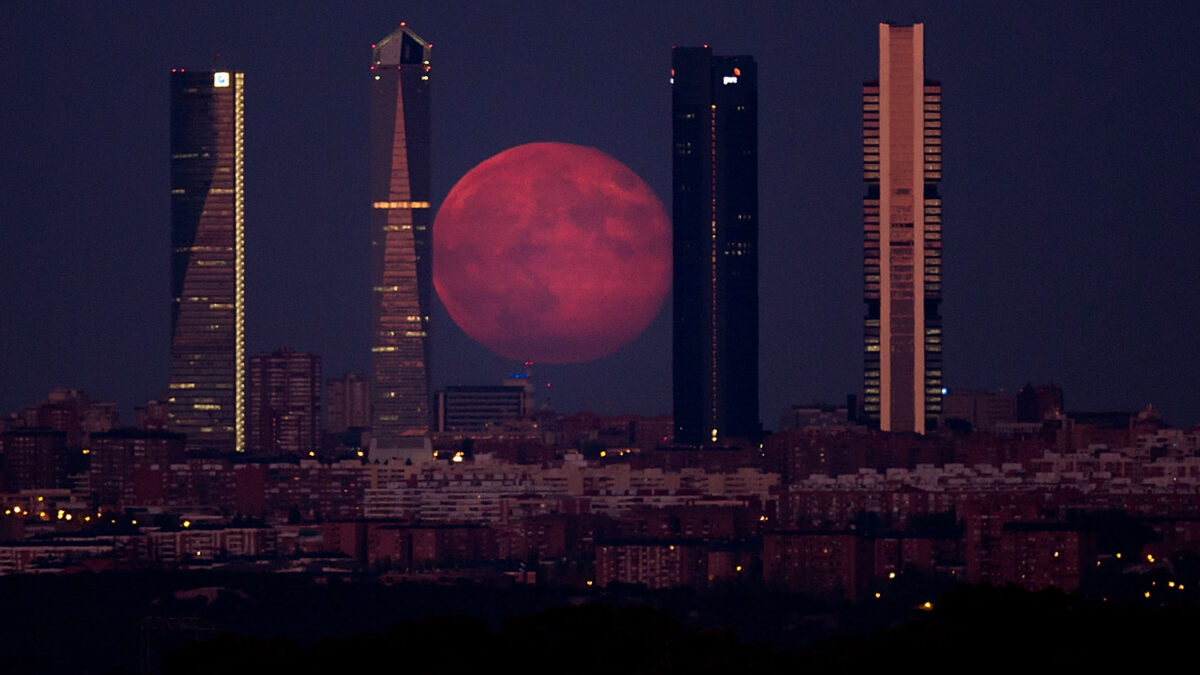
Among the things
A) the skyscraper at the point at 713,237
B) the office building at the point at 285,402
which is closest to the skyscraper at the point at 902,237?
the skyscraper at the point at 713,237

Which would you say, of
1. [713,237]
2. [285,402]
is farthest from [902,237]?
[285,402]

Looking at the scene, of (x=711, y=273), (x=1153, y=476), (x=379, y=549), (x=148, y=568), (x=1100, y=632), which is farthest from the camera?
(x=711, y=273)

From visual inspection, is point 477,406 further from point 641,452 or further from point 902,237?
point 902,237

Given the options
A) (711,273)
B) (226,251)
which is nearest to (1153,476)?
(711,273)

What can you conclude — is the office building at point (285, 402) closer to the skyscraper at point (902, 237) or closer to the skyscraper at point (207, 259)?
the skyscraper at point (207, 259)

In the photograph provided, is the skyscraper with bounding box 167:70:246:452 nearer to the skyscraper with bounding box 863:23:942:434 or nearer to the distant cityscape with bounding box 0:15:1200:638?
the distant cityscape with bounding box 0:15:1200:638

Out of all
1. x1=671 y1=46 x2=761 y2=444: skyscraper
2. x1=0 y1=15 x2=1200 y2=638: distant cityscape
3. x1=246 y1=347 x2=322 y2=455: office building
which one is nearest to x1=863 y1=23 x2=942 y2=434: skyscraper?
x1=0 y1=15 x2=1200 y2=638: distant cityscape

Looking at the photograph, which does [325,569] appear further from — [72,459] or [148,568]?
[72,459]
